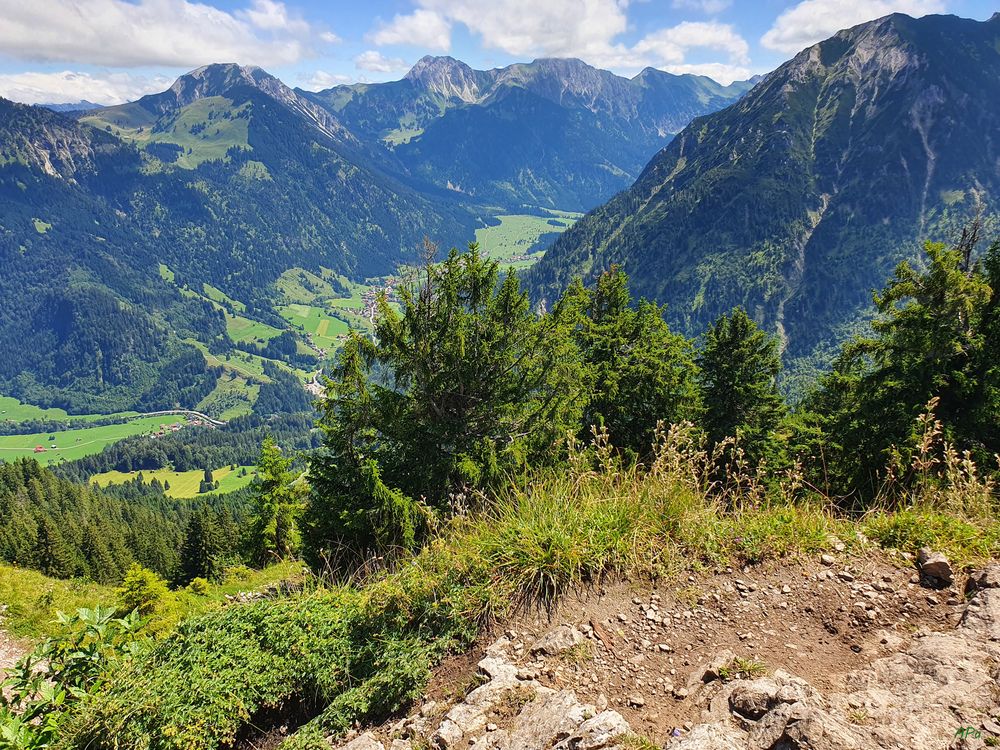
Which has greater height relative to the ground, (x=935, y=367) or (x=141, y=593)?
(x=935, y=367)

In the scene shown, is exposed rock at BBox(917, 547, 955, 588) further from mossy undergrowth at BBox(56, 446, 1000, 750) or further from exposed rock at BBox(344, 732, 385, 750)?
exposed rock at BBox(344, 732, 385, 750)

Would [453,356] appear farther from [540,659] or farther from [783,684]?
[783,684]

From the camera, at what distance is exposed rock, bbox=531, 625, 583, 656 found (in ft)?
15.2

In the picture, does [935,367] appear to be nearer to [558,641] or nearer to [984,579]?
[984,579]

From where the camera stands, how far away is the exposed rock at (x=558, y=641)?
4.64m

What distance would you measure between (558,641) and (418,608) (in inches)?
61.9

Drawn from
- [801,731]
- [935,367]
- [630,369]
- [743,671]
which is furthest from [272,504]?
[801,731]

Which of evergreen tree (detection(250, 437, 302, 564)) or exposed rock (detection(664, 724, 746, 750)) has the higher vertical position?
exposed rock (detection(664, 724, 746, 750))

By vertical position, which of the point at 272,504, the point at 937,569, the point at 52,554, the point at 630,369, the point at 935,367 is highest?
the point at 935,367

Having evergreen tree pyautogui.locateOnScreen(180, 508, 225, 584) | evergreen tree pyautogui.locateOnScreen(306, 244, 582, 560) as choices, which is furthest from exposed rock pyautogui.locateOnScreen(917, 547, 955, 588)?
evergreen tree pyautogui.locateOnScreen(180, 508, 225, 584)

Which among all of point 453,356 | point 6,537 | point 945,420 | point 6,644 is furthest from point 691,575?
point 6,537

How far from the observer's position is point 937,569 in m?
5.01

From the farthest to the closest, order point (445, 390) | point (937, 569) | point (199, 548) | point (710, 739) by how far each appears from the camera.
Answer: point (199, 548), point (445, 390), point (937, 569), point (710, 739)

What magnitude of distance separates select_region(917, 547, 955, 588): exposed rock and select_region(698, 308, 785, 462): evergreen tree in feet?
66.4
